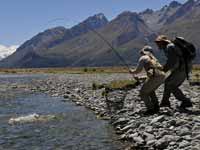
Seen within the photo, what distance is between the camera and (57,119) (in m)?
21.2

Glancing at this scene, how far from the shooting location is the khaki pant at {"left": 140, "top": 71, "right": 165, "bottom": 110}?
1627 centimetres

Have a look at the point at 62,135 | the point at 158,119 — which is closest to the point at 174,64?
the point at 158,119

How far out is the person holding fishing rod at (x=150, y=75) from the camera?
52.7ft

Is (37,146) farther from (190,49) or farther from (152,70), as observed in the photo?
(190,49)

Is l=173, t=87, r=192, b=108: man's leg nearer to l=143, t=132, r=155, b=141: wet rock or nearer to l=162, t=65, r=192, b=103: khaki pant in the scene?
l=162, t=65, r=192, b=103: khaki pant

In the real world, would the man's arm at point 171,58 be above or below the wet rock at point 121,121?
above

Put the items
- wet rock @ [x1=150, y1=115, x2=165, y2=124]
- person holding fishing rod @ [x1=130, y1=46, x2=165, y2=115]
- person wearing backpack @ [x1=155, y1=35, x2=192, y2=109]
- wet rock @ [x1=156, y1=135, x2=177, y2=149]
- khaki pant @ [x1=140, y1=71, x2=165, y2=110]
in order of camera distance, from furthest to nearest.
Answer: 1. khaki pant @ [x1=140, y1=71, x2=165, y2=110]
2. person holding fishing rod @ [x1=130, y1=46, x2=165, y2=115]
3. person wearing backpack @ [x1=155, y1=35, x2=192, y2=109]
4. wet rock @ [x1=150, y1=115, x2=165, y2=124]
5. wet rock @ [x1=156, y1=135, x2=177, y2=149]

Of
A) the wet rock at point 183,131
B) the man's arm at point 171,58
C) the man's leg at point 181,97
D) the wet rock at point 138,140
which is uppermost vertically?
the man's arm at point 171,58

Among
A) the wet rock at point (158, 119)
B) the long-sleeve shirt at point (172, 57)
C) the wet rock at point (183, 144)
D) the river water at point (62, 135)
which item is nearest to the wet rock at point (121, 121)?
the river water at point (62, 135)

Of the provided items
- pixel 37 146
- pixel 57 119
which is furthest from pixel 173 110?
pixel 57 119

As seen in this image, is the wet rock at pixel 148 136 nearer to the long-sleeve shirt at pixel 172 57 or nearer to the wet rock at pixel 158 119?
the wet rock at pixel 158 119

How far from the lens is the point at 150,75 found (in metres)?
16.2

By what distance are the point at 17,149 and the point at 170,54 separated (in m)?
6.27

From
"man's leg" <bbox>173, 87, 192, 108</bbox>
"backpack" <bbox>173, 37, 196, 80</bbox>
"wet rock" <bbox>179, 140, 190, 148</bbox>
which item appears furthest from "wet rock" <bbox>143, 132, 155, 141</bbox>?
"backpack" <bbox>173, 37, 196, 80</bbox>
